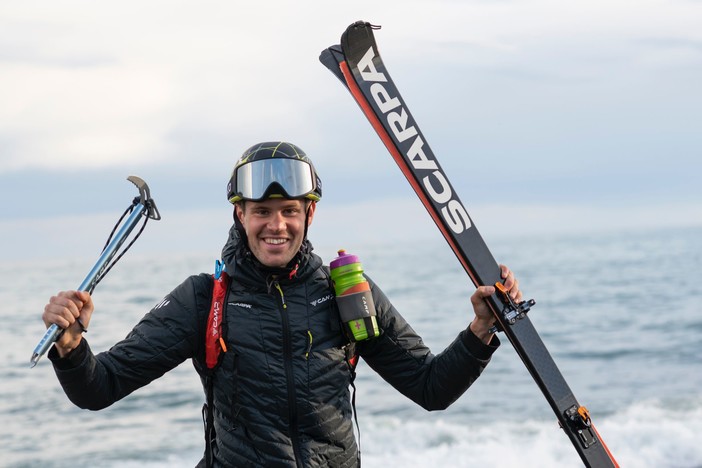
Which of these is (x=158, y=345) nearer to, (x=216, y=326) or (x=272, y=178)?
(x=216, y=326)

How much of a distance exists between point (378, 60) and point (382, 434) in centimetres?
826

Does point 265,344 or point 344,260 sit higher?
point 344,260

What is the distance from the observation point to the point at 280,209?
13.0 ft

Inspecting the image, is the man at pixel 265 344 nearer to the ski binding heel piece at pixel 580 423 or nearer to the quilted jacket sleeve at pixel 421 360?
the quilted jacket sleeve at pixel 421 360

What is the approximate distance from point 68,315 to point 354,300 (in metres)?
1.20

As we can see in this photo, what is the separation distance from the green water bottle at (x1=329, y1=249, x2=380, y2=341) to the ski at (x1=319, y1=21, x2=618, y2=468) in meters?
0.85

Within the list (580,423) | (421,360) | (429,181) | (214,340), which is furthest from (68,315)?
(580,423)

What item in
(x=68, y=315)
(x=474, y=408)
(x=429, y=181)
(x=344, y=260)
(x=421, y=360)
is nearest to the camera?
(x=68, y=315)

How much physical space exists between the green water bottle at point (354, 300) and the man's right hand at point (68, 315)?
1.07m

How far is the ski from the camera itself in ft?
15.5

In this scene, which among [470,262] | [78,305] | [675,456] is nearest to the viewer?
[78,305]

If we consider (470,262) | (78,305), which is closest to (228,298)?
(78,305)

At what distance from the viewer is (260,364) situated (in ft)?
12.6

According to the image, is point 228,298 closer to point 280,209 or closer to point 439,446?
point 280,209
